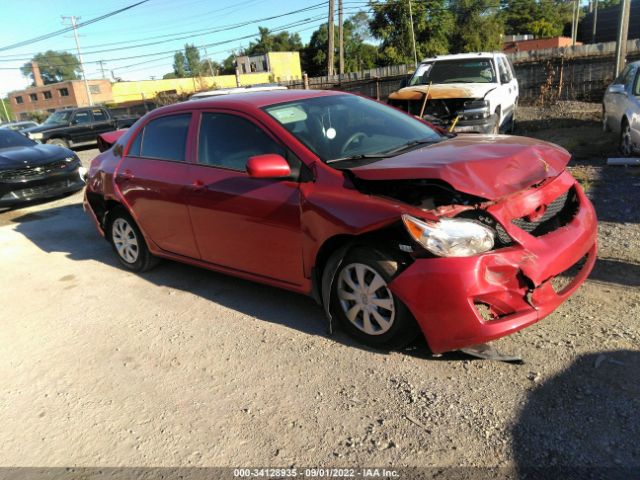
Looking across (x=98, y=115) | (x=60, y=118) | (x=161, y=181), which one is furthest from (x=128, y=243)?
(x=98, y=115)

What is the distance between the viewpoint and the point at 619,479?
7.27 feet

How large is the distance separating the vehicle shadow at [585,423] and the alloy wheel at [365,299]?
38.3 inches

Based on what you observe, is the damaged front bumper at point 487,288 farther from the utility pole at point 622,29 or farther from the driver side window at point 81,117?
the driver side window at point 81,117

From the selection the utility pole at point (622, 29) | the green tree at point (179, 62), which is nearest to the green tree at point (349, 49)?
the utility pole at point (622, 29)

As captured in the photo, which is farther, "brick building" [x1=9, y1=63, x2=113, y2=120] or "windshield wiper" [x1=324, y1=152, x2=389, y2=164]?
"brick building" [x1=9, y1=63, x2=113, y2=120]

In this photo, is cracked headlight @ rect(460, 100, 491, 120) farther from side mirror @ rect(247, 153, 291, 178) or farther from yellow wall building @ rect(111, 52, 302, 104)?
yellow wall building @ rect(111, 52, 302, 104)

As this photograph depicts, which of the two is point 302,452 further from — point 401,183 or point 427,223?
point 401,183

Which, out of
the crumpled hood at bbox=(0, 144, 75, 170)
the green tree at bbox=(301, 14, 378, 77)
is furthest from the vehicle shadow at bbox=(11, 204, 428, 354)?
Answer: the green tree at bbox=(301, 14, 378, 77)

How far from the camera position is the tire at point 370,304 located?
3189mm

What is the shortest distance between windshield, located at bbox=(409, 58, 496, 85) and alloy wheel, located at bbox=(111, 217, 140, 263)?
6.87 meters

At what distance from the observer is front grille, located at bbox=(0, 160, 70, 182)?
9031 millimetres

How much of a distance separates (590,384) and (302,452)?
1.65 m

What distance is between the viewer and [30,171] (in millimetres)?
9320

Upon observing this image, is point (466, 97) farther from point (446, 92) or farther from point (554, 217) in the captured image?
point (554, 217)
